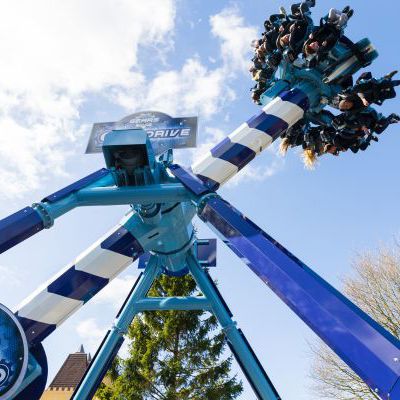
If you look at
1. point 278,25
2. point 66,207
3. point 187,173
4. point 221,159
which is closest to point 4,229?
point 66,207

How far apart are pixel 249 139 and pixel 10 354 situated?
309 cm

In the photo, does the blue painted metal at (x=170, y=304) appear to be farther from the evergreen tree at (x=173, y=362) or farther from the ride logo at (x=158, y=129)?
the evergreen tree at (x=173, y=362)

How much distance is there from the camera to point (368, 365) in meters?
2.25

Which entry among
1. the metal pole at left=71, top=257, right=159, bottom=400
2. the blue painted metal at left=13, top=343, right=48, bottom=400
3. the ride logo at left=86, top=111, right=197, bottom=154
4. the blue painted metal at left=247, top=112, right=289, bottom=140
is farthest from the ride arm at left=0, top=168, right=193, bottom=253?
the metal pole at left=71, top=257, right=159, bottom=400

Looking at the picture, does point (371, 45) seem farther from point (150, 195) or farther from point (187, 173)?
point (150, 195)

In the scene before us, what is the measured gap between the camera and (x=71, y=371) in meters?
25.1

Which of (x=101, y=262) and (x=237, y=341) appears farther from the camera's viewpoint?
(x=237, y=341)

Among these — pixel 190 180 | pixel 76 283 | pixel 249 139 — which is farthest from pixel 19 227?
pixel 249 139

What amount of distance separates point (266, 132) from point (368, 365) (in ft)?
10.4

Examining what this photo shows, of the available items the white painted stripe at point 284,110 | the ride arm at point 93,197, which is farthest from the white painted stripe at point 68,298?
the white painted stripe at point 284,110

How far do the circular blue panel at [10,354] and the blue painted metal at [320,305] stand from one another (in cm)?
171

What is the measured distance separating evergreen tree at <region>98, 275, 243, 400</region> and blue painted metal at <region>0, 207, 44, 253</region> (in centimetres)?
978

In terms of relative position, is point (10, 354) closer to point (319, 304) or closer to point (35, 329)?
point (35, 329)

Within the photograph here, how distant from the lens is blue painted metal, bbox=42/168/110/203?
3.93 metres
